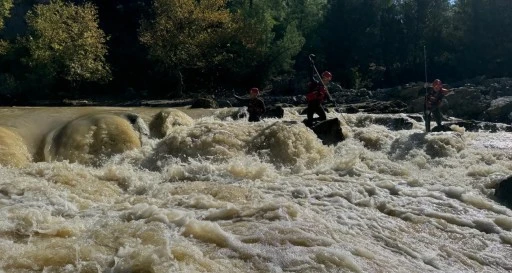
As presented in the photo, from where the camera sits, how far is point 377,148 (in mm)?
13938

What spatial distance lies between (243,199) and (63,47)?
3101 centimetres

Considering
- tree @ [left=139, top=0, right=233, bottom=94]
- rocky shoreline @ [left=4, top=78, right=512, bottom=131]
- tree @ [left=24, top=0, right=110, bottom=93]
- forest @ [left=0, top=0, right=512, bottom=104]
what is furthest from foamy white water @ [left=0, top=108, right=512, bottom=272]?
forest @ [left=0, top=0, right=512, bottom=104]

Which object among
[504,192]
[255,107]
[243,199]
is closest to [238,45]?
[255,107]

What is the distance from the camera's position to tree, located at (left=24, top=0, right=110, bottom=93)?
35344 millimetres

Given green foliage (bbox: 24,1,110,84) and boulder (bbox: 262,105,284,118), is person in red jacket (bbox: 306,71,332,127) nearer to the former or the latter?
boulder (bbox: 262,105,284,118)

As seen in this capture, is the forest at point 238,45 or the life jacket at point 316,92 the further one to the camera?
the forest at point 238,45

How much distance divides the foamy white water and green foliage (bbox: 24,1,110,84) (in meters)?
22.5

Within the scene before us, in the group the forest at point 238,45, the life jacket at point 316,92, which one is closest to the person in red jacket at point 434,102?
the life jacket at point 316,92

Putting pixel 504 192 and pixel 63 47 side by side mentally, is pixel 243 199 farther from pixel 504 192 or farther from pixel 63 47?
pixel 63 47

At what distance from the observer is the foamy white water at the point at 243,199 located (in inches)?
234

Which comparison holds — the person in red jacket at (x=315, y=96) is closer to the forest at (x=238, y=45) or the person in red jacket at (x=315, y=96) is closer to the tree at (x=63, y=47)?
the forest at (x=238, y=45)

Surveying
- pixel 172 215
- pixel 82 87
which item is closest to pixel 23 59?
pixel 82 87

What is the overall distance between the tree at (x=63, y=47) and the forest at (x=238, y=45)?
3.1 inches

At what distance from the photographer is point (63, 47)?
116 ft
